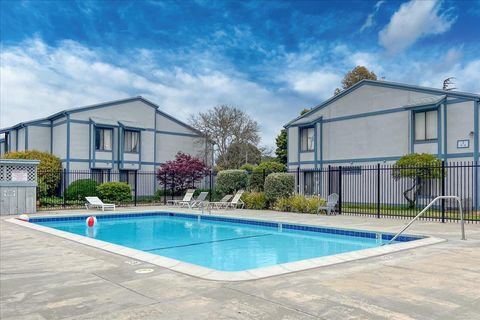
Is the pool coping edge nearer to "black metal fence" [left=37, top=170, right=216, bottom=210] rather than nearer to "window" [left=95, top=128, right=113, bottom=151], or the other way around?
"black metal fence" [left=37, top=170, right=216, bottom=210]

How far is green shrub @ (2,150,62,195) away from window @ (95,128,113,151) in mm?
2748

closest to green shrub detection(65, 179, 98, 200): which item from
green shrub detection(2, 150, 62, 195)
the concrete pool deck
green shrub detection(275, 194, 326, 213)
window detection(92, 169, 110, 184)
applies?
green shrub detection(2, 150, 62, 195)

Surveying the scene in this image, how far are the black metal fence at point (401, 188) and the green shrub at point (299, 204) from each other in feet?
3.32

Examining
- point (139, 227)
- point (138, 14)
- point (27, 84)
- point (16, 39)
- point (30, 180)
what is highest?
point (138, 14)

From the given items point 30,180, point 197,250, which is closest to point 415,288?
point 197,250

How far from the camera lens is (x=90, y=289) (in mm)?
5086

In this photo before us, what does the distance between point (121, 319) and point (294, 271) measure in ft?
9.22

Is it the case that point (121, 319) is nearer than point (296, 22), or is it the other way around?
point (121, 319)

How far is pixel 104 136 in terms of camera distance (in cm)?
2705

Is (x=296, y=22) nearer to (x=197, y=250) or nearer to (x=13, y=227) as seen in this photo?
(x=197, y=250)

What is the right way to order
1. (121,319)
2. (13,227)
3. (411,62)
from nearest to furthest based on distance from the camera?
(121,319) → (13,227) → (411,62)

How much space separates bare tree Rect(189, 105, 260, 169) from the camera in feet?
105

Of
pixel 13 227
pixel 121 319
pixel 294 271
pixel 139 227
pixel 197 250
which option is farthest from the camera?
pixel 139 227

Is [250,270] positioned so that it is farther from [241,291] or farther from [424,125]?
[424,125]
